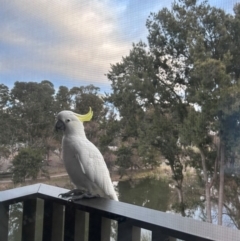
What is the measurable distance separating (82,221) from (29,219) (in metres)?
0.24

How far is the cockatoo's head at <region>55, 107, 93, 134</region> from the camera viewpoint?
1.02 meters

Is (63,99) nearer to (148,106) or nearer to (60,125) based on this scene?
(60,125)

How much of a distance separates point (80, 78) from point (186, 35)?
360mm

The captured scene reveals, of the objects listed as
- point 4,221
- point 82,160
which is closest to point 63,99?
point 82,160

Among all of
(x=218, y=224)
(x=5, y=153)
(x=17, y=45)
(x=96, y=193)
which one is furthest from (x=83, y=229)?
(x=17, y=45)

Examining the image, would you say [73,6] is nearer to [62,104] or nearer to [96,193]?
[62,104]

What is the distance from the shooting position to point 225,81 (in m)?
0.80

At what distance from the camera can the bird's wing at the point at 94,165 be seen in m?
1.00

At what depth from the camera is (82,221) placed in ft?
3.70

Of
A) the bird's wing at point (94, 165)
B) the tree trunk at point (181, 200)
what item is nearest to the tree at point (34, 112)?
the bird's wing at point (94, 165)

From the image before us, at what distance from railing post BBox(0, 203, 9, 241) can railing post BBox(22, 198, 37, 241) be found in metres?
0.06

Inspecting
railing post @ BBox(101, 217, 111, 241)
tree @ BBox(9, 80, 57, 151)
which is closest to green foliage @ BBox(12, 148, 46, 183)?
tree @ BBox(9, 80, 57, 151)

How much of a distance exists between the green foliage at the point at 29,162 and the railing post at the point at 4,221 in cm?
17

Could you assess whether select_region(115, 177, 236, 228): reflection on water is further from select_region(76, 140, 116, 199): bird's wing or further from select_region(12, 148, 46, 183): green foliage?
select_region(12, 148, 46, 183): green foliage
